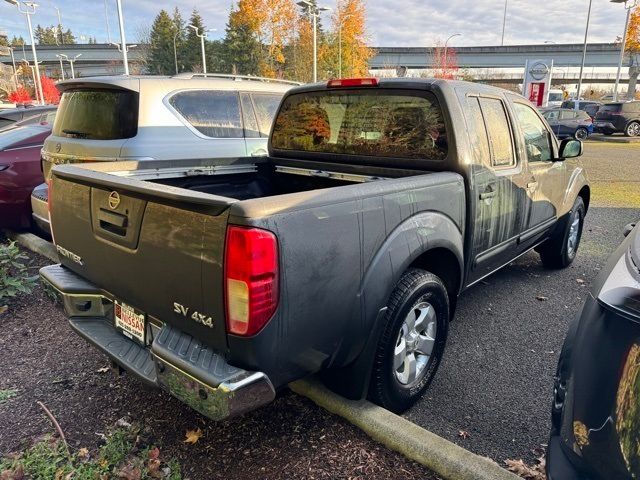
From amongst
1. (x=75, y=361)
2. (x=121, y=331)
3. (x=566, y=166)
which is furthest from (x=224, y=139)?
(x=566, y=166)

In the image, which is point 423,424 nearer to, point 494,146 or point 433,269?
point 433,269

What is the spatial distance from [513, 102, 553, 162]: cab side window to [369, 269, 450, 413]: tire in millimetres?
1966

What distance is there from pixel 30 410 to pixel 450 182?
114 inches

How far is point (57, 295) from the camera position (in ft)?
9.36

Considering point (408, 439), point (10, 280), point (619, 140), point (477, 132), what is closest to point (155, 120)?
point (10, 280)

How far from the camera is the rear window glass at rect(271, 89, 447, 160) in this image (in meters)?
3.28

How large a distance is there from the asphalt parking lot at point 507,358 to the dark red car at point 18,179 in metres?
5.42

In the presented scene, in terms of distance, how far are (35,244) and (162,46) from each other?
73003mm

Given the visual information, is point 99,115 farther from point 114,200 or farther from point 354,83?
point 114,200

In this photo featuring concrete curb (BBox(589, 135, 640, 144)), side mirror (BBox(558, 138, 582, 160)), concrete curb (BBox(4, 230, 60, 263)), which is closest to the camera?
side mirror (BBox(558, 138, 582, 160))

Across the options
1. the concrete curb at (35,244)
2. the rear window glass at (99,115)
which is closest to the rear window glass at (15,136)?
the concrete curb at (35,244)

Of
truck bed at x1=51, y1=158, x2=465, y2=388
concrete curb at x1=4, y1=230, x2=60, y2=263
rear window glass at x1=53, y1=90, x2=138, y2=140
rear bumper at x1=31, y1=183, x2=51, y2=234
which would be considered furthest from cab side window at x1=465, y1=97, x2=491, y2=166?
concrete curb at x1=4, y1=230, x2=60, y2=263

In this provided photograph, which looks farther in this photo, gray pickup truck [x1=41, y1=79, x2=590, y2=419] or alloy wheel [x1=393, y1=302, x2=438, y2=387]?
alloy wheel [x1=393, y1=302, x2=438, y2=387]

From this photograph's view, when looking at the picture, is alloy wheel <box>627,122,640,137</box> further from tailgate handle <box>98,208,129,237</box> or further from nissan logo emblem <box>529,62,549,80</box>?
tailgate handle <box>98,208,129,237</box>
